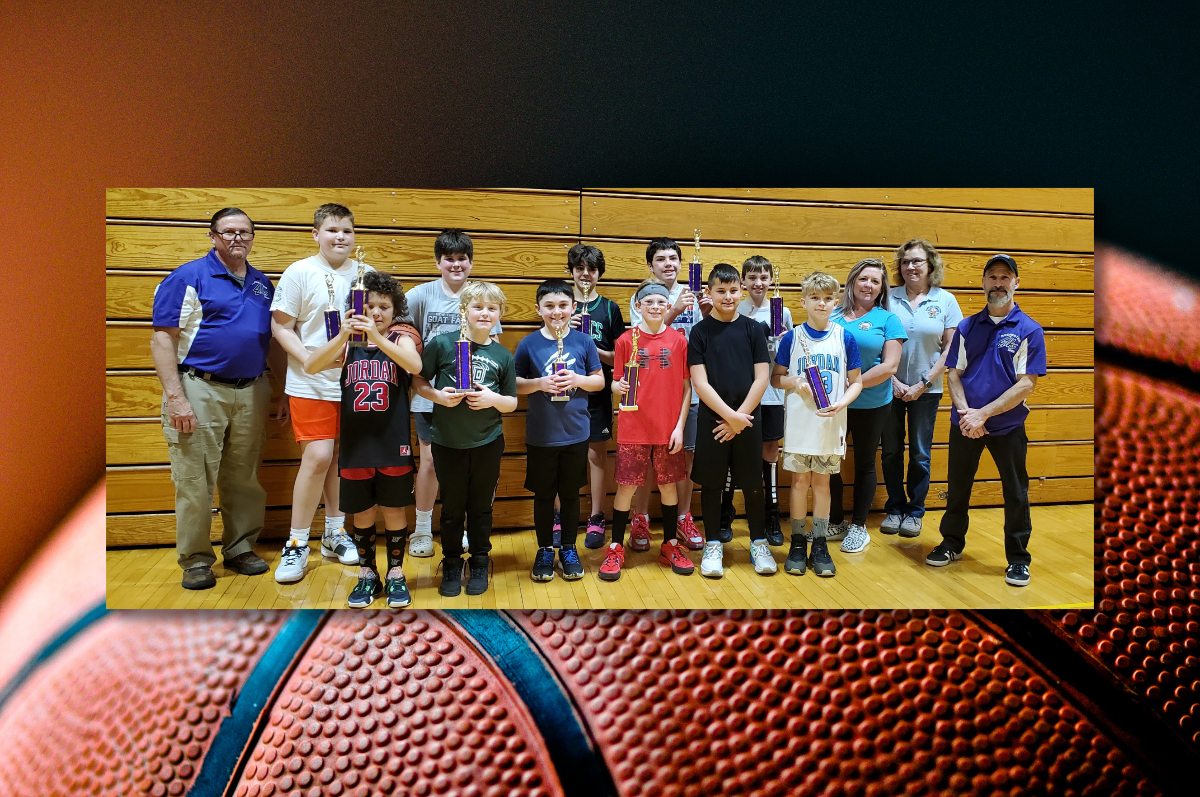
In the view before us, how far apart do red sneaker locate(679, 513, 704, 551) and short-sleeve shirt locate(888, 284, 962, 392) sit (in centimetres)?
103

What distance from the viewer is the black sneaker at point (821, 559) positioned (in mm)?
2574

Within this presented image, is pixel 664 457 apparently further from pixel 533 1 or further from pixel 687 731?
pixel 533 1

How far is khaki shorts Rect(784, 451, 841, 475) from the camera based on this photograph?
263cm

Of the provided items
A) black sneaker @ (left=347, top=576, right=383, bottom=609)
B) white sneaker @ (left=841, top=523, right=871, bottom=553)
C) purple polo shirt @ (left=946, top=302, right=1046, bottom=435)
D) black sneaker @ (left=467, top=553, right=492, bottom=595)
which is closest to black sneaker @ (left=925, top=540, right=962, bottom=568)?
white sneaker @ (left=841, top=523, right=871, bottom=553)

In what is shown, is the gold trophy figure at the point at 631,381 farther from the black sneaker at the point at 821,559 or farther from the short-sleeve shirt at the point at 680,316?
the black sneaker at the point at 821,559

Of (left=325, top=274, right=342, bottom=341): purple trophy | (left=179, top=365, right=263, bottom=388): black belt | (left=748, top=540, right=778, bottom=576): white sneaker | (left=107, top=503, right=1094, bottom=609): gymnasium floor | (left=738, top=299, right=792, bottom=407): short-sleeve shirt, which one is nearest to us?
(left=325, top=274, right=342, bottom=341): purple trophy

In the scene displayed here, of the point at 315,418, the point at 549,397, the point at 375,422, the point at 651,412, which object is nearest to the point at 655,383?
the point at 651,412

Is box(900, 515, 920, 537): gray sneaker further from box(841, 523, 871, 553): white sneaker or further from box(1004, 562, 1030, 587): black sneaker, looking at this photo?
box(1004, 562, 1030, 587): black sneaker

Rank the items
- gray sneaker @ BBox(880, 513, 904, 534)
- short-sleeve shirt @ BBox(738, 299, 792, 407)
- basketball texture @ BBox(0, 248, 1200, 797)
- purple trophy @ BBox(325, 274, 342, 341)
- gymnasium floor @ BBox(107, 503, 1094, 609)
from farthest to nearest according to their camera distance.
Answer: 1. gray sneaker @ BBox(880, 513, 904, 534)
2. short-sleeve shirt @ BBox(738, 299, 792, 407)
3. gymnasium floor @ BBox(107, 503, 1094, 609)
4. purple trophy @ BBox(325, 274, 342, 341)
5. basketball texture @ BBox(0, 248, 1200, 797)

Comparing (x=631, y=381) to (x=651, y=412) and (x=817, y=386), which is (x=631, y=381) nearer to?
(x=651, y=412)

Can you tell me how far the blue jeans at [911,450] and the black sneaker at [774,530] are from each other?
48 cm

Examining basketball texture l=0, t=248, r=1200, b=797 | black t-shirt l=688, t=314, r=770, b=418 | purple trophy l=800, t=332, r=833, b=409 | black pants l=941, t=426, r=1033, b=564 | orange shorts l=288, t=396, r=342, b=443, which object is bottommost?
basketball texture l=0, t=248, r=1200, b=797

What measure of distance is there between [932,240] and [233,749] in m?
2.79

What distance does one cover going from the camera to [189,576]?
2453 millimetres
